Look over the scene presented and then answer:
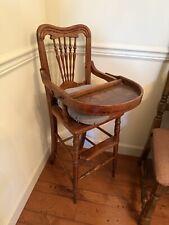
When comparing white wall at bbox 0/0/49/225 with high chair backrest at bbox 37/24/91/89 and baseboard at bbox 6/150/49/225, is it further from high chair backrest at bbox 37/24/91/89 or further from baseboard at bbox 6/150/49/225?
high chair backrest at bbox 37/24/91/89

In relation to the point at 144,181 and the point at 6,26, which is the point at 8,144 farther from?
the point at 144,181

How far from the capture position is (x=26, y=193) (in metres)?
1.33

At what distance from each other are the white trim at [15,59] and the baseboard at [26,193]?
29.5 inches

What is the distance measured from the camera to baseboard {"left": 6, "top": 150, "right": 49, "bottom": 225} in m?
1.19

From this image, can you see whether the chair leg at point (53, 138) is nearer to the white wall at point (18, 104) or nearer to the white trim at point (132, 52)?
the white wall at point (18, 104)

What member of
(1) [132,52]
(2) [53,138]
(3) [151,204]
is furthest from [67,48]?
(3) [151,204]

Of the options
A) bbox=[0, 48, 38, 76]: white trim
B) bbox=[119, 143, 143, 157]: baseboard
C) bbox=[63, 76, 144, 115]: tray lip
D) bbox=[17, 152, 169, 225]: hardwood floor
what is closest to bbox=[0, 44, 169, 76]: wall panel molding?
bbox=[0, 48, 38, 76]: white trim

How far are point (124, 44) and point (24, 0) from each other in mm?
649

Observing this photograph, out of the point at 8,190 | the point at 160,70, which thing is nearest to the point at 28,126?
the point at 8,190

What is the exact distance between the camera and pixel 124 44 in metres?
1.37

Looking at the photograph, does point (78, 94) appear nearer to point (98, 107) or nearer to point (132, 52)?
point (98, 107)

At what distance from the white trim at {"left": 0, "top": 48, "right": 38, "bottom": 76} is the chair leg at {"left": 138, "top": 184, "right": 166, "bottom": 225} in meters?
0.92

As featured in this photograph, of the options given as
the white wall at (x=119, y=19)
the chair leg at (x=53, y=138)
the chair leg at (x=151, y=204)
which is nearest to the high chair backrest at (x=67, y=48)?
the white wall at (x=119, y=19)

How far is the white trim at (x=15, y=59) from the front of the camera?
0.95 meters
